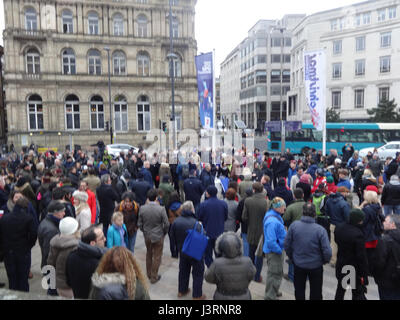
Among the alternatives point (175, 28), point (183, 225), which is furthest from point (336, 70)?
point (183, 225)

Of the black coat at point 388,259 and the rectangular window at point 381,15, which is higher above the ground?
the rectangular window at point 381,15

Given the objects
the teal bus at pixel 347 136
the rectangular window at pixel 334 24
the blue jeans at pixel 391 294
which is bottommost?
the blue jeans at pixel 391 294

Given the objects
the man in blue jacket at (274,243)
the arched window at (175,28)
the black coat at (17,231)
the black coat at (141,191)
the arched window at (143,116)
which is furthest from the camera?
the arched window at (143,116)

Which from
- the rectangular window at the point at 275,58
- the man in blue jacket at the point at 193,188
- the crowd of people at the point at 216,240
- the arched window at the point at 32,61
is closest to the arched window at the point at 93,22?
the arched window at the point at 32,61

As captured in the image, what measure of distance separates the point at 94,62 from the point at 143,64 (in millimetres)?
5239

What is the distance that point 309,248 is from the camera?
15.4ft

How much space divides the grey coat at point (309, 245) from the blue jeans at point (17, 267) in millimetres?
4357

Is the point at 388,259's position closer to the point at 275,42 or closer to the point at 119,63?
the point at 119,63

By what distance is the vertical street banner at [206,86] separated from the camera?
49.6ft

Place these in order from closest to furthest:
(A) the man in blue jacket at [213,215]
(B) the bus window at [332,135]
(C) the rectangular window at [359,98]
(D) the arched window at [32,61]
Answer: (A) the man in blue jacket at [213,215] → (B) the bus window at [332,135] → (D) the arched window at [32,61] → (C) the rectangular window at [359,98]

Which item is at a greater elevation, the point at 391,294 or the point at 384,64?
the point at 384,64

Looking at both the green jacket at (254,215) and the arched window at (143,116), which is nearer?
the green jacket at (254,215)

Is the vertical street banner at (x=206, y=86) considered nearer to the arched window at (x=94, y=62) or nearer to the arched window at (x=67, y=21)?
the arched window at (x=94, y=62)

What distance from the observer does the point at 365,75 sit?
45.7 meters
